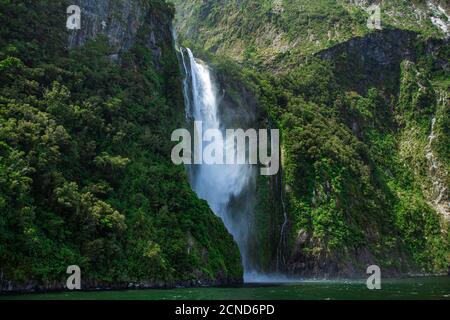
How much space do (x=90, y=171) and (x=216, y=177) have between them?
1649cm

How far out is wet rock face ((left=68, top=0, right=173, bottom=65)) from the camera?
5006 cm

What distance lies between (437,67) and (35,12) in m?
61.6

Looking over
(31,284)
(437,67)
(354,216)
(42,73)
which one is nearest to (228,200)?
(354,216)

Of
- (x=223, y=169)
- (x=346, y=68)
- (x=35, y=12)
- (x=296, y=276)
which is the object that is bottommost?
(x=296, y=276)

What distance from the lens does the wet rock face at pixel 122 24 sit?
50.1 meters

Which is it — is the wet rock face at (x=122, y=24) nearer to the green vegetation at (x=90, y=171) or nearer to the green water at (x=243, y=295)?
the green vegetation at (x=90, y=171)

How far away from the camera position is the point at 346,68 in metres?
84.1

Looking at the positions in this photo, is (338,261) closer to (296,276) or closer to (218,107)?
(296,276)
